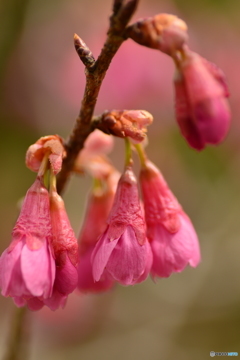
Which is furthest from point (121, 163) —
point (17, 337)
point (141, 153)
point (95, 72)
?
point (95, 72)

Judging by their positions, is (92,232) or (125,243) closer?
(125,243)

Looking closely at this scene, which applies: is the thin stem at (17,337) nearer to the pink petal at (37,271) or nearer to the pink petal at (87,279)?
the pink petal at (87,279)

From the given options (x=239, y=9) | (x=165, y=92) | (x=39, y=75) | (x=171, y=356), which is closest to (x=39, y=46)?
(x=39, y=75)

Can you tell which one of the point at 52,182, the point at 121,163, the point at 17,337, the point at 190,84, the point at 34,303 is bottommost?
the point at 17,337

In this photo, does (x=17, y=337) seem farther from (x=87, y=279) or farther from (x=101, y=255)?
(x=101, y=255)

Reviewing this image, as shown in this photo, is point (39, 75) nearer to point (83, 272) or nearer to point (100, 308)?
point (100, 308)
